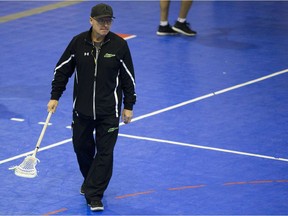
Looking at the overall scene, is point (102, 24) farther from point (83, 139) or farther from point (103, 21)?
point (83, 139)

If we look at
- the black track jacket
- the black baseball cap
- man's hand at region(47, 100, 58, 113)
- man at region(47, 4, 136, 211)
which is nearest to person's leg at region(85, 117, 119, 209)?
man at region(47, 4, 136, 211)

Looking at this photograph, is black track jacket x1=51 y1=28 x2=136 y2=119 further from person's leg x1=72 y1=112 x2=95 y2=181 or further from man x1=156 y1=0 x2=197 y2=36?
man x1=156 y1=0 x2=197 y2=36

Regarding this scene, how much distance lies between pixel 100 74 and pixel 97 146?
82cm

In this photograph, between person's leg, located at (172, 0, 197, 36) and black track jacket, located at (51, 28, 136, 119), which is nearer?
black track jacket, located at (51, 28, 136, 119)

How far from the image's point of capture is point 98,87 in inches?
330

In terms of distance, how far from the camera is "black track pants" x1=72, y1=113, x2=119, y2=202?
27.9ft

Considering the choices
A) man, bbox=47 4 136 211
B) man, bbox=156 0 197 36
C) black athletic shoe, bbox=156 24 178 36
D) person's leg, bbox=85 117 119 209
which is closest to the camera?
man, bbox=47 4 136 211

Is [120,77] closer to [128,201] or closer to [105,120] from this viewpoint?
[105,120]

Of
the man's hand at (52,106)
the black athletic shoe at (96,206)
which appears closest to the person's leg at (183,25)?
→ the man's hand at (52,106)

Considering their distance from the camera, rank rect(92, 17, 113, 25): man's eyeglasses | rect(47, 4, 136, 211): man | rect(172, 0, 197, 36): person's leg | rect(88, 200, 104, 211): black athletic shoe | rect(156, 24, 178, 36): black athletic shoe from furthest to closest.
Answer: rect(156, 24, 178, 36): black athletic shoe < rect(172, 0, 197, 36): person's leg < rect(88, 200, 104, 211): black athletic shoe < rect(47, 4, 136, 211): man < rect(92, 17, 113, 25): man's eyeglasses

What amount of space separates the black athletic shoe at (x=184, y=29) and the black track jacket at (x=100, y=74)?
803 cm

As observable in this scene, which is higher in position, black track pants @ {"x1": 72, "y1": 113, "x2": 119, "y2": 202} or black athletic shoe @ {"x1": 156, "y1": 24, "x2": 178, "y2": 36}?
black track pants @ {"x1": 72, "y1": 113, "x2": 119, "y2": 202}

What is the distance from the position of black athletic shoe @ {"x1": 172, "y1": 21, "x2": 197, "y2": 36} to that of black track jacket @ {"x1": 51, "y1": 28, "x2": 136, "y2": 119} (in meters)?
8.03

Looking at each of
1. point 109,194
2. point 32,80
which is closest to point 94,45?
point 109,194
